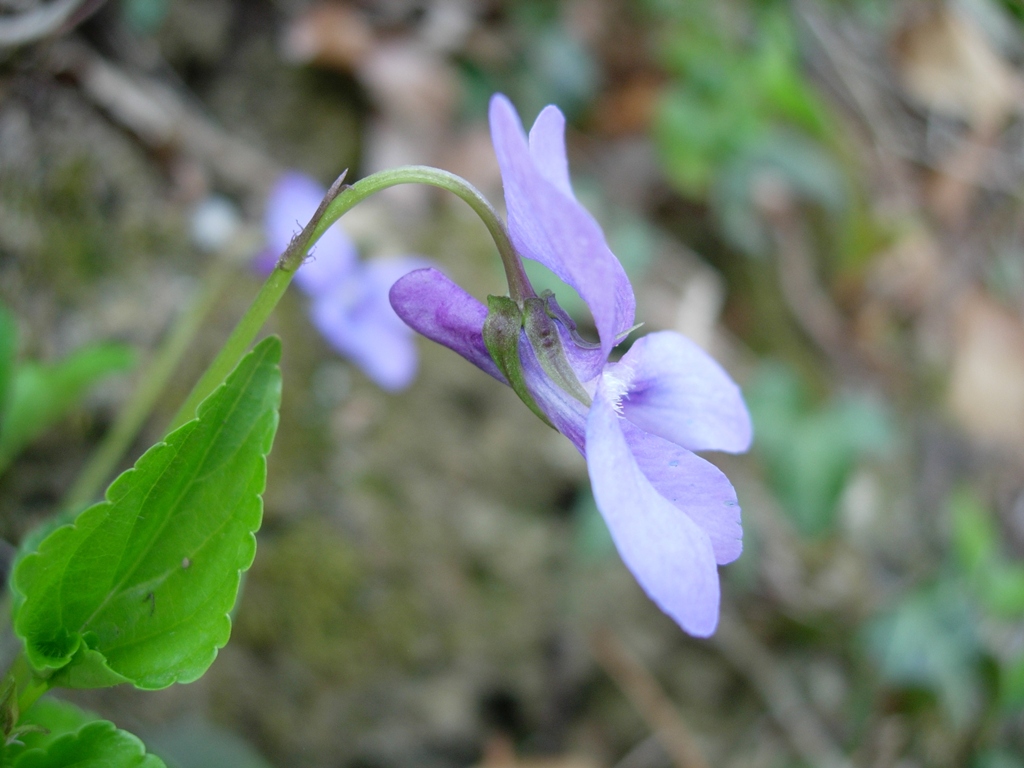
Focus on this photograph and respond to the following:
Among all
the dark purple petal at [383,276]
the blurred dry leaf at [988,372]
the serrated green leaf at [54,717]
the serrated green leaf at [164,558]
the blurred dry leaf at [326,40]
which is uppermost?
the serrated green leaf at [164,558]

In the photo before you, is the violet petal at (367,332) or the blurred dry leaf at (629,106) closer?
the violet petal at (367,332)

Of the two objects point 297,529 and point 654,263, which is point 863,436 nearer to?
point 654,263

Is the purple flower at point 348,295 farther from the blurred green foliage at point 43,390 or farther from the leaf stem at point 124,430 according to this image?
the blurred green foliage at point 43,390

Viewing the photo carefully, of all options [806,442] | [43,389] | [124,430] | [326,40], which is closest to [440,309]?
[43,389]

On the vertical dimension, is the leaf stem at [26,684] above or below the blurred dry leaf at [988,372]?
above

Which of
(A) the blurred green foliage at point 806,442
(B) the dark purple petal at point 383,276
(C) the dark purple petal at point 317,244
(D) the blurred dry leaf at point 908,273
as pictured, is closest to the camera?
(C) the dark purple petal at point 317,244

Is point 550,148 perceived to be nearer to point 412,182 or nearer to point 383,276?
point 412,182

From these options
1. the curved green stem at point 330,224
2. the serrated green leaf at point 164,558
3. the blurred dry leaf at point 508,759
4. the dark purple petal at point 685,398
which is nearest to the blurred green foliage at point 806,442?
the blurred dry leaf at point 508,759

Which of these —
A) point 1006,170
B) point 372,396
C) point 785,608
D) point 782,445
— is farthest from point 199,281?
point 1006,170
